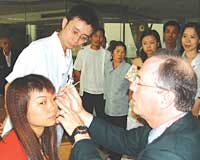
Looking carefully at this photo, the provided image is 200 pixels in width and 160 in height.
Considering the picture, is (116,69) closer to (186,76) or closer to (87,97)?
(87,97)

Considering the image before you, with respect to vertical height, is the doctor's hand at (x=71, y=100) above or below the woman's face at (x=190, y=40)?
below

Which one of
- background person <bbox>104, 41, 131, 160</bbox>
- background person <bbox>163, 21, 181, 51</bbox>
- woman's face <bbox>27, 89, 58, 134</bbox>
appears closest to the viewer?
woman's face <bbox>27, 89, 58, 134</bbox>

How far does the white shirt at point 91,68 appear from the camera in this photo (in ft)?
13.9

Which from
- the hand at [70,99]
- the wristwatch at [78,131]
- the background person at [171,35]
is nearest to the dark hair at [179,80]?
the wristwatch at [78,131]

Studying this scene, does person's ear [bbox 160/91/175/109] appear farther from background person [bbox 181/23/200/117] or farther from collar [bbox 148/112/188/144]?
background person [bbox 181/23/200/117]

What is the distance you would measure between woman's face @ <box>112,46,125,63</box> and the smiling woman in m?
2.12

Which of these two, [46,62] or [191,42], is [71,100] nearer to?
[46,62]

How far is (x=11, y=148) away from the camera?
1.64 metres

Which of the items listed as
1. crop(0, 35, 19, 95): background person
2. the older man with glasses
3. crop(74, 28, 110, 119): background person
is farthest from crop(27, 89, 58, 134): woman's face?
crop(0, 35, 19, 95): background person

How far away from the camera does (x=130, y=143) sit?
1.73 meters

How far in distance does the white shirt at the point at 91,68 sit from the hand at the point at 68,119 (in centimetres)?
256

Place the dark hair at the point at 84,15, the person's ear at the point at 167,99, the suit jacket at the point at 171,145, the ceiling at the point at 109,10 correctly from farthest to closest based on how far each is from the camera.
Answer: the ceiling at the point at 109,10
the dark hair at the point at 84,15
the person's ear at the point at 167,99
the suit jacket at the point at 171,145

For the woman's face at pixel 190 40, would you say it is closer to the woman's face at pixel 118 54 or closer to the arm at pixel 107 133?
the woman's face at pixel 118 54

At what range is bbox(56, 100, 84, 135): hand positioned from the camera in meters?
1.50
